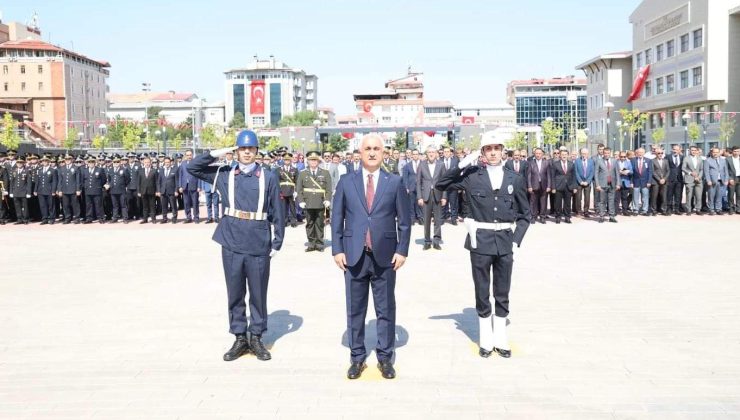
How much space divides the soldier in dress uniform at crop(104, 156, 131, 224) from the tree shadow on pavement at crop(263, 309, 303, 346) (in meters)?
13.4

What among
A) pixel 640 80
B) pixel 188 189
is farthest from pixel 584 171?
pixel 640 80

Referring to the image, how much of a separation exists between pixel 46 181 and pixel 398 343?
646 inches

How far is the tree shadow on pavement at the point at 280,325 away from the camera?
7.28 meters

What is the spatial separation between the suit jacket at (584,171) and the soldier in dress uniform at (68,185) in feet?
44.4

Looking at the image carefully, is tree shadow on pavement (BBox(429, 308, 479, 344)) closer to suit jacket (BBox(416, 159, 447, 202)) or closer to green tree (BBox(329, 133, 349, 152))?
suit jacket (BBox(416, 159, 447, 202))

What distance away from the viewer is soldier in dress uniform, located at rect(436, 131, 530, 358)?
6.49 metres

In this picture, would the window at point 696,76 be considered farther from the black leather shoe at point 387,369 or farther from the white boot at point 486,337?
the black leather shoe at point 387,369

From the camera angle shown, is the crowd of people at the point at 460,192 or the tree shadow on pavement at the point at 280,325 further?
the crowd of people at the point at 460,192

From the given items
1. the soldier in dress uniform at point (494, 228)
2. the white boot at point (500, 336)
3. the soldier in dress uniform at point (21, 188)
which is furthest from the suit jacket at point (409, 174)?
the soldier in dress uniform at point (21, 188)

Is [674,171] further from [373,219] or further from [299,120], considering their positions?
[299,120]

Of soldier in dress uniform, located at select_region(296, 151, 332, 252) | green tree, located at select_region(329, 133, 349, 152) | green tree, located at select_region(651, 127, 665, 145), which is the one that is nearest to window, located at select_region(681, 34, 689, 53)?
green tree, located at select_region(651, 127, 665, 145)

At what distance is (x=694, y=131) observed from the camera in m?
56.5

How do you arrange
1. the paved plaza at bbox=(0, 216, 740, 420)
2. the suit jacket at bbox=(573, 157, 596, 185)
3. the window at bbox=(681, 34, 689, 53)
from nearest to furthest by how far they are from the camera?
the paved plaza at bbox=(0, 216, 740, 420) → the suit jacket at bbox=(573, 157, 596, 185) → the window at bbox=(681, 34, 689, 53)

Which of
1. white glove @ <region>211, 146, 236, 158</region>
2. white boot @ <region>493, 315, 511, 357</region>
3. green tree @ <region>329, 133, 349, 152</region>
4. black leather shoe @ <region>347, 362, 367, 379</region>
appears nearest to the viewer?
black leather shoe @ <region>347, 362, 367, 379</region>
